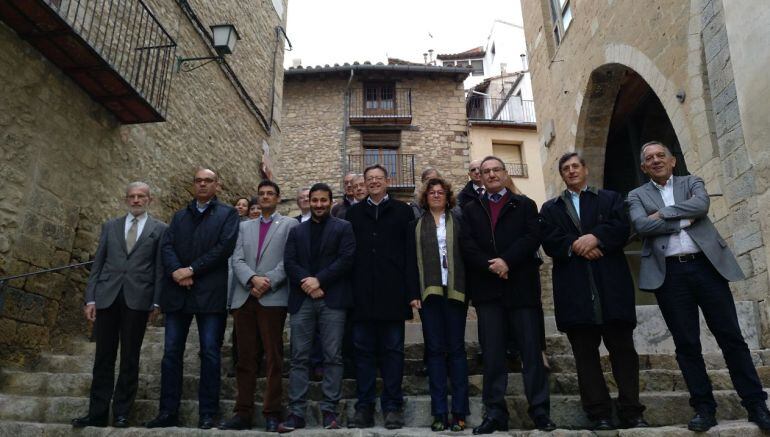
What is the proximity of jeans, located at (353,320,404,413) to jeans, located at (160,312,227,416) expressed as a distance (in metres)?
0.88

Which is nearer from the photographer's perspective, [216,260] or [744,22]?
[216,260]

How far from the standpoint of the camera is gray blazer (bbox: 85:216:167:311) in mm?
3424

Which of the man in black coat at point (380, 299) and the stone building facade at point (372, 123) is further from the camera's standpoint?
the stone building facade at point (372, 123)

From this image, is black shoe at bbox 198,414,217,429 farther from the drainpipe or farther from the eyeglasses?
the drainpipe

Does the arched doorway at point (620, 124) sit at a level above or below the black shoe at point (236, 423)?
above

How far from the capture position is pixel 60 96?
4.71 meters

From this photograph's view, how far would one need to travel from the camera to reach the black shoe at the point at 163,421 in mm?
3084

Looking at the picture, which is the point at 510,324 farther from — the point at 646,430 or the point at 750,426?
the point at 750,426

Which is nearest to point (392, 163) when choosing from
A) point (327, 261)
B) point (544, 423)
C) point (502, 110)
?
point (502, 110)

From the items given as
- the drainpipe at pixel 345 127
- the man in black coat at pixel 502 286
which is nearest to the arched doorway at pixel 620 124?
the man in black coat at pixel 502 286

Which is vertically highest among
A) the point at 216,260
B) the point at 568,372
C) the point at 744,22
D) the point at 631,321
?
the point at 744,22

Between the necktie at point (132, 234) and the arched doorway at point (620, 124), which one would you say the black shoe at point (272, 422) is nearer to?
the necktie at point (132, 234)

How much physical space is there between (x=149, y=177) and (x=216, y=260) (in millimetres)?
3208

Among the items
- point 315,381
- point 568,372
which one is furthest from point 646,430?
point 315,381
